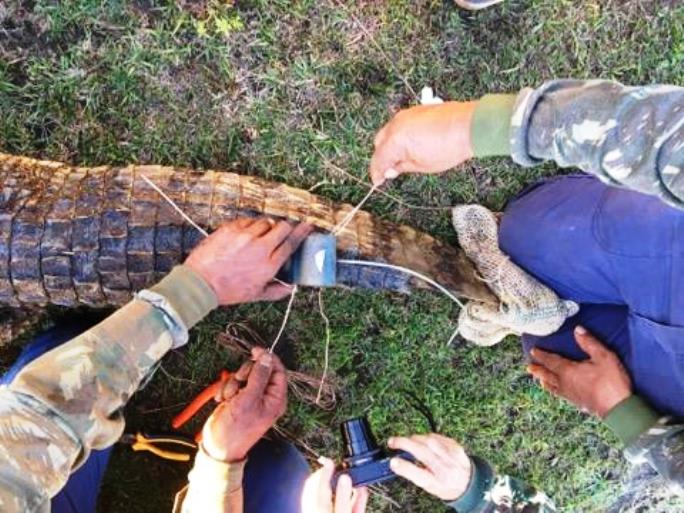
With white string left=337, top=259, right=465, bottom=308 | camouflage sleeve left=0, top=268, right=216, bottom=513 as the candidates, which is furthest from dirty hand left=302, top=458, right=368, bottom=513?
white string left=337, top=259, right=465, bottom=308

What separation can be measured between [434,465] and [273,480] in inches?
22.5

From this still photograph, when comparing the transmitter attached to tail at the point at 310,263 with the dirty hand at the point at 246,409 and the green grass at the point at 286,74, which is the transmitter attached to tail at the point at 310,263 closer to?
the dirty hand at the point at 246,409

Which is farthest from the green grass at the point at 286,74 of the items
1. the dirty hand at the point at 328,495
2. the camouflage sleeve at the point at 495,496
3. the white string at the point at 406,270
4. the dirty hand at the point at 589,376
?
the dirty hand at the point at 328,495

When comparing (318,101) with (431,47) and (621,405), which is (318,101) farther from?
(621,405)

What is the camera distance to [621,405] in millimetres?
1867

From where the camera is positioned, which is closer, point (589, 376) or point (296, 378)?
point (589, 376)

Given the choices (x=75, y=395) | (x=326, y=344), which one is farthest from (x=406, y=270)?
(x=75, y=395)

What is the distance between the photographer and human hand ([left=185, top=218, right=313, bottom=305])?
1933mm

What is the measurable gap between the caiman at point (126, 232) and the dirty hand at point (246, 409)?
34 centimetres

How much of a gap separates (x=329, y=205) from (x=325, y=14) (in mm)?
590

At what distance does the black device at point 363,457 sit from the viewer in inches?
77.0

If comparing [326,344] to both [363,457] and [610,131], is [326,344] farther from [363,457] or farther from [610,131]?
[610,131]

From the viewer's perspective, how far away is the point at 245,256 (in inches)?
78.1

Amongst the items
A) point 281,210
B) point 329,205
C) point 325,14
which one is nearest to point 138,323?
point 281,210
